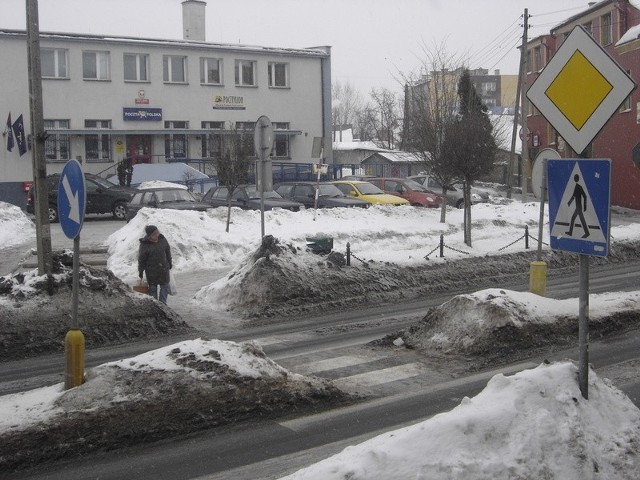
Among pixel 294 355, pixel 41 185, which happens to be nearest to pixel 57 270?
pixel 41 185

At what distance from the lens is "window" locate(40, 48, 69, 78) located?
40.7 metres

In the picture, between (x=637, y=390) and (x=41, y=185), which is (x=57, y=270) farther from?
(x=637, y=390)

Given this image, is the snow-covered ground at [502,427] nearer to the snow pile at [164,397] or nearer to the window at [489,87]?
the snow pile at [164,397]

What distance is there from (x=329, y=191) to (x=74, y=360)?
2242cm

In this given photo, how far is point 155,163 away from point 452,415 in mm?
39680

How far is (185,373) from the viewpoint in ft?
24.1

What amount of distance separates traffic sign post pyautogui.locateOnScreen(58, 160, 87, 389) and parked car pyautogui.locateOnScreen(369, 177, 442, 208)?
24.4 meters

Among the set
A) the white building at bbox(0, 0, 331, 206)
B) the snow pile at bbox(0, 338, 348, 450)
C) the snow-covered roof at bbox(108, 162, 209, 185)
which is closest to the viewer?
the snow pile at bbox(0, 338, 348, 450)

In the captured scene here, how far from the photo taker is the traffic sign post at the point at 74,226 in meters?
7.15

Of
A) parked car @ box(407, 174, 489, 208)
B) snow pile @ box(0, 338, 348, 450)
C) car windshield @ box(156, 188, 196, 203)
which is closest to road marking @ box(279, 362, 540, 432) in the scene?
snow pile @ box(0, 338, 348, 450)

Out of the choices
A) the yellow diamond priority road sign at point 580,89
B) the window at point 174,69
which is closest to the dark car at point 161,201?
the window at point 174,69

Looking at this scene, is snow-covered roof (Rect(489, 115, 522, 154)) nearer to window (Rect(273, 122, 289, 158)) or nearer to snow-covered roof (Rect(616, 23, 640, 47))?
snow-covered roof (Rect(616, 23, 640, 47))

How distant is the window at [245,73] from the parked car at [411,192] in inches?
626

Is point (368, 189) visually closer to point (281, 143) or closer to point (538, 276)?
point (538, 276)
